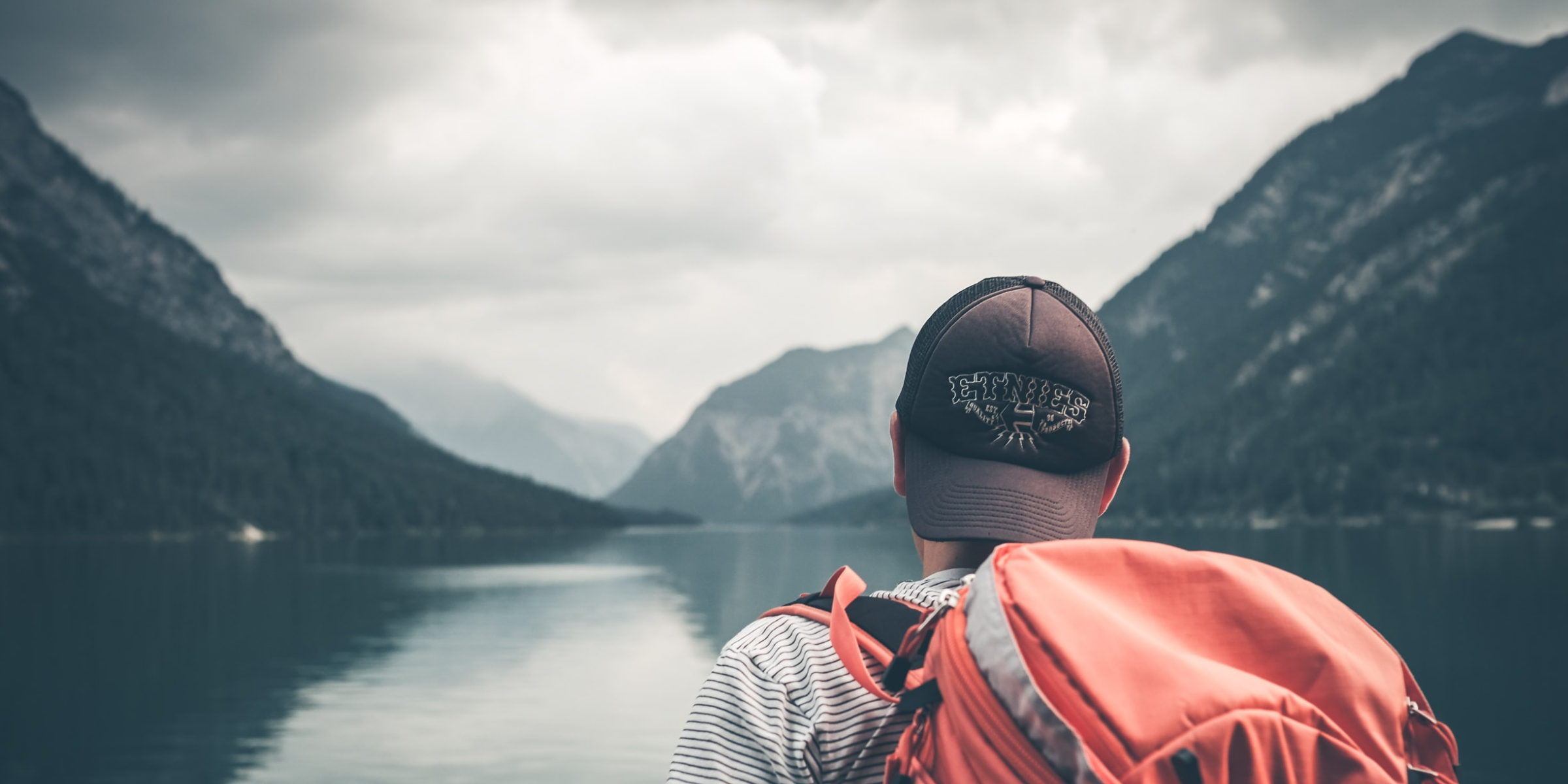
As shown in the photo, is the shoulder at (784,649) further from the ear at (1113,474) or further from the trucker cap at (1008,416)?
the ear at (1113,474)

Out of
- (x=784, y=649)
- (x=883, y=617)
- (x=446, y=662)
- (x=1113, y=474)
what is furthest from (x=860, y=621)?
(x=446, y=662)

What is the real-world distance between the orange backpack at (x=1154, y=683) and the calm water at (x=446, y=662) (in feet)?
81.9

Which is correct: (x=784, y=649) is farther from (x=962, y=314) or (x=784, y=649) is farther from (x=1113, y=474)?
(x=1113, y=474)

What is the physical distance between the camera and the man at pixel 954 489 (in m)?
2.12

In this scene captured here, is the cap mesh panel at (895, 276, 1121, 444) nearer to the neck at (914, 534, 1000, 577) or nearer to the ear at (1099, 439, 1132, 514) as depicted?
the ear at (1099, 439, 1132, 514)

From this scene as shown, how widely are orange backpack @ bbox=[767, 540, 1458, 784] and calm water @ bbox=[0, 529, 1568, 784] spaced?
25.0 metres

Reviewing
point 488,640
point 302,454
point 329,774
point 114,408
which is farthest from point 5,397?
point 329,774

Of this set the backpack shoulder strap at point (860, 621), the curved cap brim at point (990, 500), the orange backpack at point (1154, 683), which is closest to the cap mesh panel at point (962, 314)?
the curved cap brim at point (990, 500)

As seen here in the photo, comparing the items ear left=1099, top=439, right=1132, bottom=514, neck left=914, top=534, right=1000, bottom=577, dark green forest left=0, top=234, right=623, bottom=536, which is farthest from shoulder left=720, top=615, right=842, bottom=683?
dark green forest left=0, top=234, right=623, bottom=536

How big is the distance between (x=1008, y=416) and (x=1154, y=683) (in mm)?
685

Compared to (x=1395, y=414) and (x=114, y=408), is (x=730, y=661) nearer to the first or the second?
(x=1395, y=414)

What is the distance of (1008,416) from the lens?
2248mm

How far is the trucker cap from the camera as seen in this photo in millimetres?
2252

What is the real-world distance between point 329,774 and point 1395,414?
631 ft
